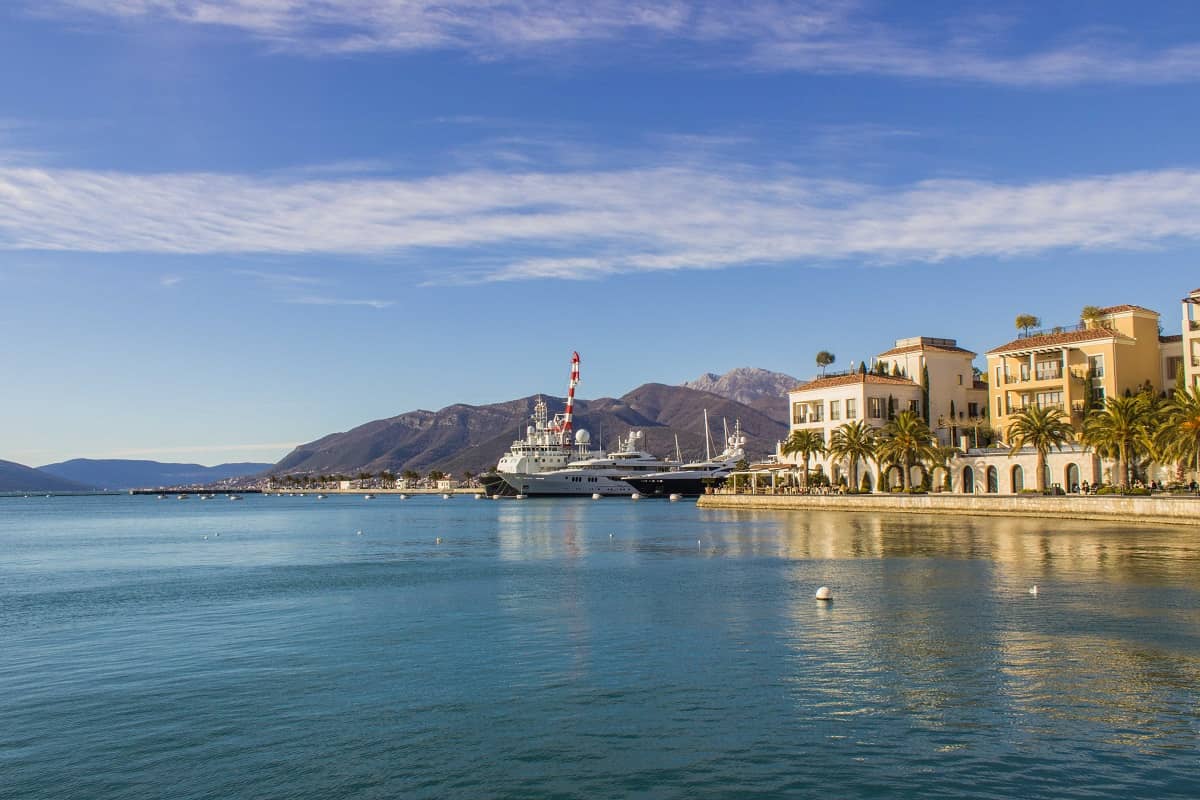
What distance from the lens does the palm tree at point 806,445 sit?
97.3 metres

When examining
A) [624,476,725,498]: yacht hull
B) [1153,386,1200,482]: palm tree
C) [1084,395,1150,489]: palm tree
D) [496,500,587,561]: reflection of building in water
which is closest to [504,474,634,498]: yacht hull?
[624,476,725,498]: yacht hull

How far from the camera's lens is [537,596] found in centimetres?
3375

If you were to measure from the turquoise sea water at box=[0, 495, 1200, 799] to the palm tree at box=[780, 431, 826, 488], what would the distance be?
182 ft

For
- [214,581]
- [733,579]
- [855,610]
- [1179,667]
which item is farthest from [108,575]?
[1179,667]

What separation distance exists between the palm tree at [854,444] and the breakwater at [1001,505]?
4408 mm

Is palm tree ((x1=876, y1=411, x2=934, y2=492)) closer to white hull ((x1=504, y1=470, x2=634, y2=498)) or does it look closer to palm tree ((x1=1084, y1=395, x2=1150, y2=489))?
palm tree ((x1=1084, y1=395, x2=1150, y2=489))

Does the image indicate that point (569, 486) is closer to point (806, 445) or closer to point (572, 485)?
point (572, 485)

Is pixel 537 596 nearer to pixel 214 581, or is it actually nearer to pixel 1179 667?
pixel 214 581

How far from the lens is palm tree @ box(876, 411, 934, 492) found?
79750 mm

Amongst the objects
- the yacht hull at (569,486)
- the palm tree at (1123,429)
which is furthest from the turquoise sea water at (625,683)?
the yacht hull at (569,486)

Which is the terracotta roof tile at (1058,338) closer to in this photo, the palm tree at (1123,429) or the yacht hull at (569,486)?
the palm tree at (1123,429)

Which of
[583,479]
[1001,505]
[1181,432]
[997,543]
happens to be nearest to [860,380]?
[1001,505]

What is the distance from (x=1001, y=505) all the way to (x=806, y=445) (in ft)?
98.6

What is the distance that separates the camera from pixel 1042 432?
7025cm
